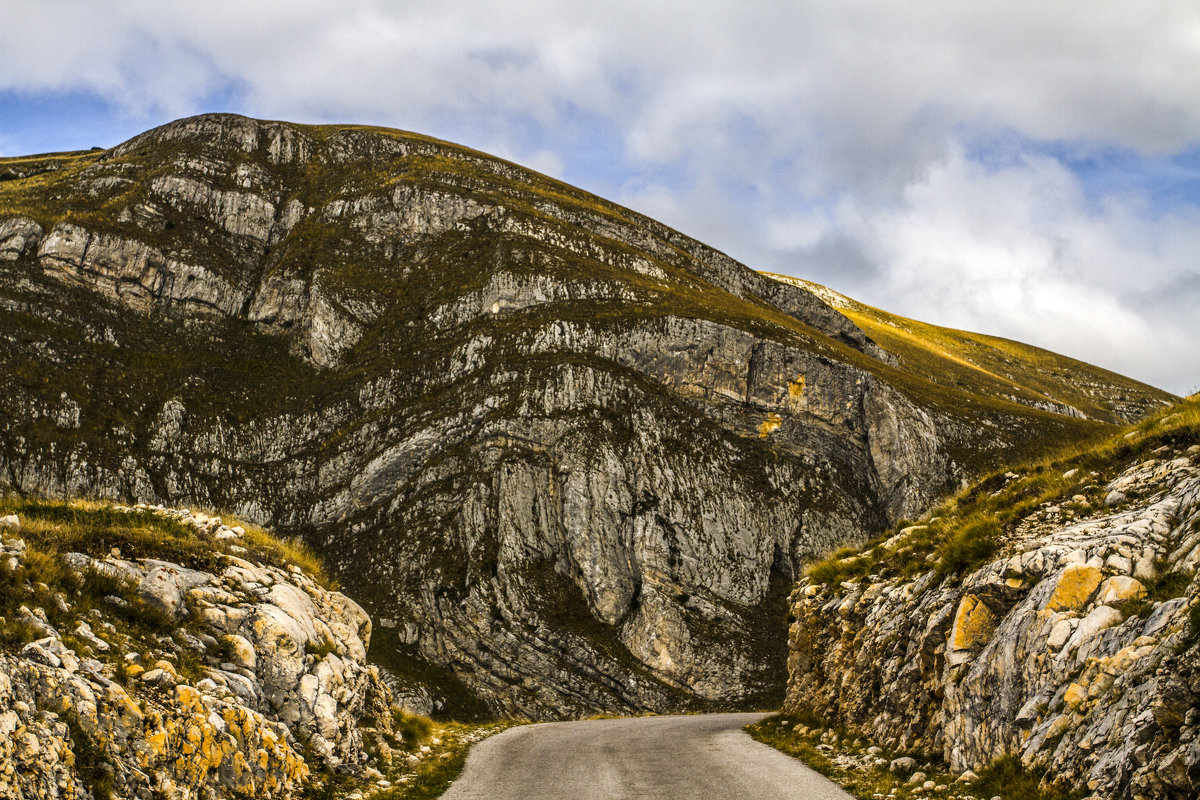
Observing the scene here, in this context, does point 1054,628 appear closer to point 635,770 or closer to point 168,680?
point 635,770

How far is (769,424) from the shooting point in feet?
245

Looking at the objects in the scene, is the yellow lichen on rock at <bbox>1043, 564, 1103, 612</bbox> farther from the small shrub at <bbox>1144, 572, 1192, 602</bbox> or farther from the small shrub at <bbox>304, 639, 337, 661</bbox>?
the small shrub at <bbox>304, 639, 337, 661</bbox>

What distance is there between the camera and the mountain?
188ft

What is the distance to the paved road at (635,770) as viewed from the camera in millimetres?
14070

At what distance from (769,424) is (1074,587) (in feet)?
206

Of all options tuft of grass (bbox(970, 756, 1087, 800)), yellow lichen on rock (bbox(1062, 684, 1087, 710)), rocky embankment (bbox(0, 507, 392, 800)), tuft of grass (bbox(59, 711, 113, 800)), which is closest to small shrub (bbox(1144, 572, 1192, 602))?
yellow lichen on rock (bbox(1062, 684, 1087, 710))

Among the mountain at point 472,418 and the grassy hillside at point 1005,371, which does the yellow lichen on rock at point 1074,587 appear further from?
the grassy hillside at point 1005,371

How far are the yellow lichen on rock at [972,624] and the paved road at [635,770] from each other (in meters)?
3.87

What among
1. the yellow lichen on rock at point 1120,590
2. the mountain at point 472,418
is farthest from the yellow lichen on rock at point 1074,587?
the mountain at point 472,418

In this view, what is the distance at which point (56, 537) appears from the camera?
12.9m

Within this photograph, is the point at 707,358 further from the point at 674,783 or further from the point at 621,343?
the point at 674,783

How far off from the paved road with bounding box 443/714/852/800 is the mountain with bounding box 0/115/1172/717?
31389 millimetres

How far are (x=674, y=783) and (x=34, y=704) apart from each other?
1133 cm

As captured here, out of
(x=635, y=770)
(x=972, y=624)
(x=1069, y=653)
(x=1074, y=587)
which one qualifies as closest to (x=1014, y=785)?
(x=1069, y=653)
